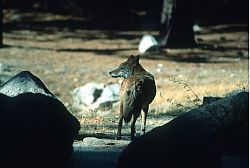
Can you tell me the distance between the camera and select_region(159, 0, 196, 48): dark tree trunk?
74.8 ft

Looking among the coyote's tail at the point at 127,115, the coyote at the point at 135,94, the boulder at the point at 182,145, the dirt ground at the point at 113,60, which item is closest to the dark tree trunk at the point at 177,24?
the dirt ground at the point at 113,60

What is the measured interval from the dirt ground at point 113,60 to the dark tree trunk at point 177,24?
59cm

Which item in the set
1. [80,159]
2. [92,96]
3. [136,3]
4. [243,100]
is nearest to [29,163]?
[80,159]

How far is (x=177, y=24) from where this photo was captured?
2306 centimetres

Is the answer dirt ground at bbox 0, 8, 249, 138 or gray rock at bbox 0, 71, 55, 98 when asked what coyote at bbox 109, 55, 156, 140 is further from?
dirt ground at bbox 0, 8, 249, 138

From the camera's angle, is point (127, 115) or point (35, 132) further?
point (127, 115)

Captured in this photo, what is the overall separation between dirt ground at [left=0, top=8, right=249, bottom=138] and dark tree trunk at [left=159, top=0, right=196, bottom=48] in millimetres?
588

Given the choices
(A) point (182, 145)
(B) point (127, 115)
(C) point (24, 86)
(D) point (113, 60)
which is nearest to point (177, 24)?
(D) point (113, 60)

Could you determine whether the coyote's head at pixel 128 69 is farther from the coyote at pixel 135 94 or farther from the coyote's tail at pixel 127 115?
the coyote's tail at pixel 127 115

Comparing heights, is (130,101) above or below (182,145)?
below

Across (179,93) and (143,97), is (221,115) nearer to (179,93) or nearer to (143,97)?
(143,97)

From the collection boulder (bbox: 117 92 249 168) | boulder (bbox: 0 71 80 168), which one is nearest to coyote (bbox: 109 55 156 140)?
boulder (bbox: 0 71 80 168)

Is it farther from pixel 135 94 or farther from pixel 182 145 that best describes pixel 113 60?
pixel 182 145

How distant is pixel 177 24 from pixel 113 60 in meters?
3.57
